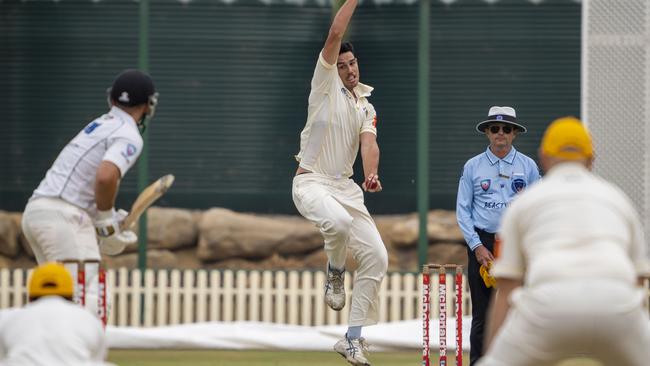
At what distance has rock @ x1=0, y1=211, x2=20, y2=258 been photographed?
15.9 meters

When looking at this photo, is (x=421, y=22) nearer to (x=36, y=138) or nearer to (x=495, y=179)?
(x=36, y=138)

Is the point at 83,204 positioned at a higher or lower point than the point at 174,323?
higher

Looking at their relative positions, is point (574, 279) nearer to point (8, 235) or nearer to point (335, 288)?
point (335, 288)

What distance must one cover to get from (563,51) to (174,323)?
4.76 metres

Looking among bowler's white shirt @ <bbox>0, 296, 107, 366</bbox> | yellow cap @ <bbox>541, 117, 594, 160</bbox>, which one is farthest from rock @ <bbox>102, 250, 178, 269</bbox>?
yellow cap @ <bbox>541, 117, 594, 160</bbox>

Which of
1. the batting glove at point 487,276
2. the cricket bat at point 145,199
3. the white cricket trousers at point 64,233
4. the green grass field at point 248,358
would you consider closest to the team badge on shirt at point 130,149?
the cricket bat at point 145,199

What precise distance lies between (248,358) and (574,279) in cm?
769

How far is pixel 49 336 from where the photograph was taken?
238 inches

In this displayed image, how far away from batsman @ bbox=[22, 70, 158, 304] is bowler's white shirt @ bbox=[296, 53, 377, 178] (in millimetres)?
2154

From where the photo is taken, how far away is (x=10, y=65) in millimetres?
15984

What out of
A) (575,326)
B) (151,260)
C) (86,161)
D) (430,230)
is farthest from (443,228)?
(575,326)

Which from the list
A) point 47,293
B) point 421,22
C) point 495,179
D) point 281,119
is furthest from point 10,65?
point 47,293

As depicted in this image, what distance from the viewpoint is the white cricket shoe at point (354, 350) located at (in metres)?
10.0

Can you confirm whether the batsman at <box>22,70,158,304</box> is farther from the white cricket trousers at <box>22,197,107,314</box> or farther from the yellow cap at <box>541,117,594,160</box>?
the yellow cap at <box>541,117,594,160</box>
